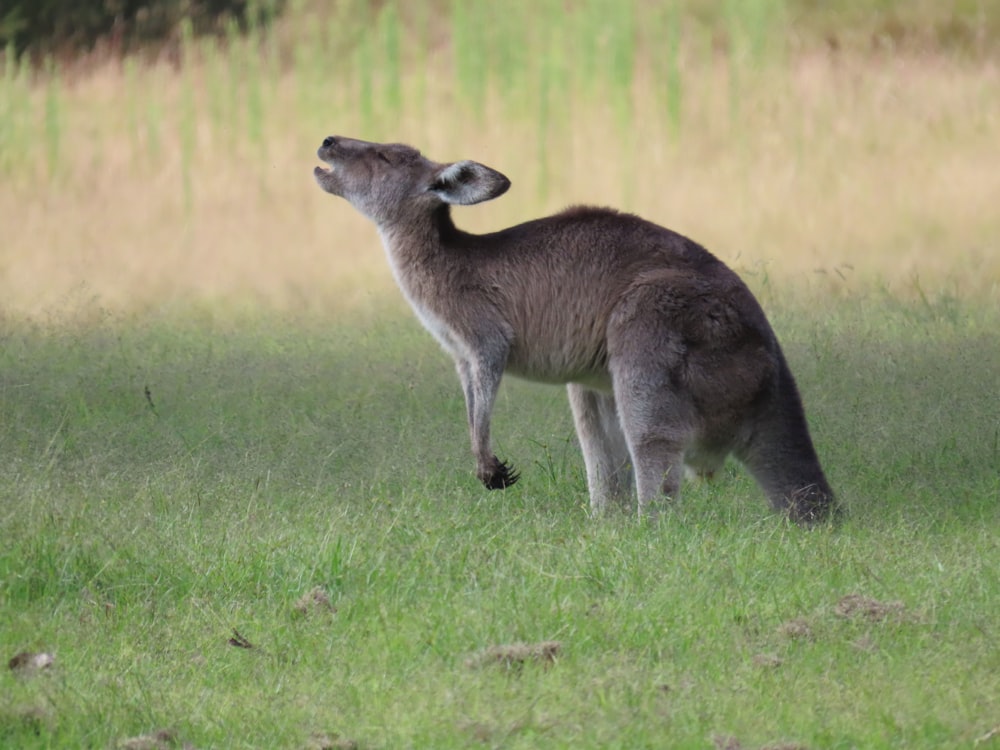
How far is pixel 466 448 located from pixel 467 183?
163 centimetres

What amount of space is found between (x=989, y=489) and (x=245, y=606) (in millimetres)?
3723

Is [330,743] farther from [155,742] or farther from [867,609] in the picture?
[867,609]

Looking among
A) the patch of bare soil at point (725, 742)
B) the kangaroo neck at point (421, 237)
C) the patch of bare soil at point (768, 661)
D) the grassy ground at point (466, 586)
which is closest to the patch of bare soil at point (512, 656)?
the grassy ground at point (466, 586)

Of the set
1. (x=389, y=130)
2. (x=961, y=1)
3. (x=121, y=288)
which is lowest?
(x=121, y=288)

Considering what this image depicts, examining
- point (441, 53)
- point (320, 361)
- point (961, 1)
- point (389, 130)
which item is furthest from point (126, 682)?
point (961, 1)

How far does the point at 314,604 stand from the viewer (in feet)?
19.1

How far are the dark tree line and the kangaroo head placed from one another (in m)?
9.99

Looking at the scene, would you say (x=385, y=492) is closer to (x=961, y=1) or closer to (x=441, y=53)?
(x=441, y=53)

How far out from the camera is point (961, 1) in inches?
674

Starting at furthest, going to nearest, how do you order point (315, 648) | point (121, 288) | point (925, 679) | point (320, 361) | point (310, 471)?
point (121, 288) < point (320, 361) < point (310, 471) < point (315, 648) < point (925, 679)

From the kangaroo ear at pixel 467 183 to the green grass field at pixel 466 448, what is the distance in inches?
54.4

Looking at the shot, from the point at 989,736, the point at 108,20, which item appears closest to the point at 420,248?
the point at 989,736

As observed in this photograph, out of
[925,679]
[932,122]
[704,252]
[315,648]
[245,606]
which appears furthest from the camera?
[932,122]

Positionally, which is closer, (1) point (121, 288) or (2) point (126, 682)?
(2) point (126, 682)
